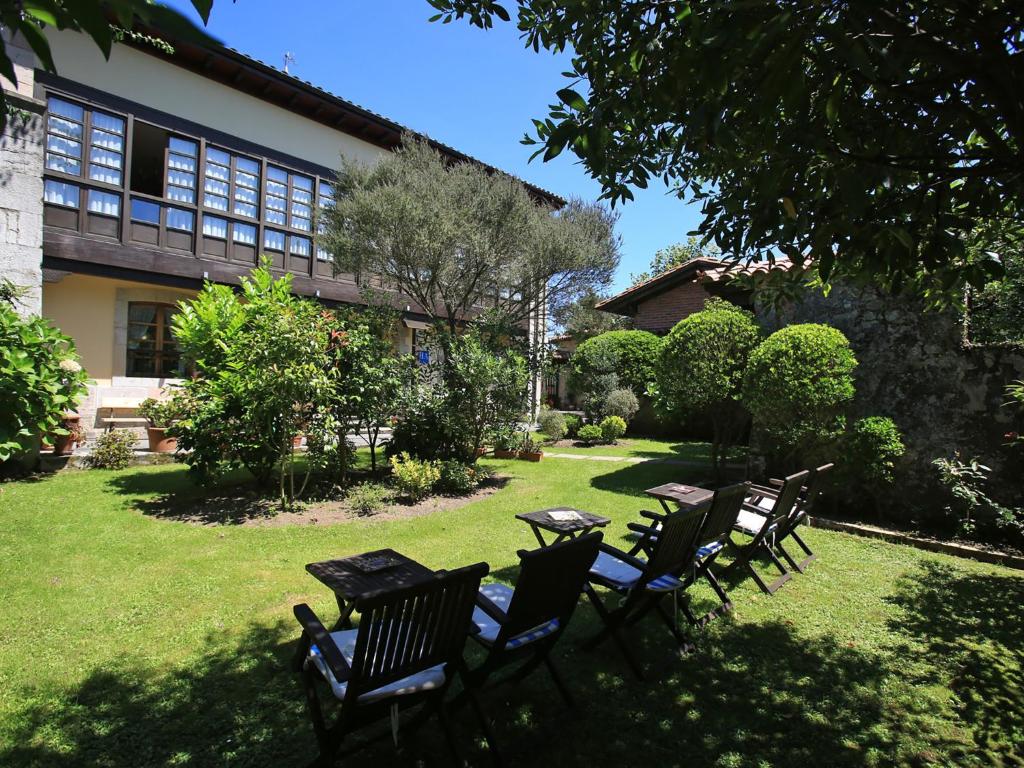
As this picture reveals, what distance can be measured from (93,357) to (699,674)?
43.3 ft

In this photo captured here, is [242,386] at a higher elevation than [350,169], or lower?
lower

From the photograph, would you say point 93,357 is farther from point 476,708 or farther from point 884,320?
point 884,320

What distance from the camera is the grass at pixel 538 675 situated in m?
2.84

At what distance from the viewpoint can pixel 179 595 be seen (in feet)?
14.7

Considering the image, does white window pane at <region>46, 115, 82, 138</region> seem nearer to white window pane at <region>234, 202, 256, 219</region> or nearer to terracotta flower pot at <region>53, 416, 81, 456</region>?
white window pane at <region>234, 202, 256, 219</region>

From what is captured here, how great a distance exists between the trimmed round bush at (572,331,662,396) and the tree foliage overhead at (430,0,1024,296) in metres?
12.5

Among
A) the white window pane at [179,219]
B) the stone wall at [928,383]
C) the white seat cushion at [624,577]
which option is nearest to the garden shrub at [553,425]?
the stone wall at [928,383]

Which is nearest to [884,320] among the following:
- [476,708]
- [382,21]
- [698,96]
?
[698,96]

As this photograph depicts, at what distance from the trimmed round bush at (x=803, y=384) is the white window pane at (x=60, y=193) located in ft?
41.6

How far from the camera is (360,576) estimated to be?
3.46 m

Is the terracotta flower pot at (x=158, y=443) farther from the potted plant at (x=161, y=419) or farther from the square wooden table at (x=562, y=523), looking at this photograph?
the square wooden table at (x=562, y=523)

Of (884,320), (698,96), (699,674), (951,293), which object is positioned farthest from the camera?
(884,320)

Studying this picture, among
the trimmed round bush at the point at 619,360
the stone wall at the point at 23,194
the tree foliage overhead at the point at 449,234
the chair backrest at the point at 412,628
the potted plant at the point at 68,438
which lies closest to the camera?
the chair backrest at the point at 412,628

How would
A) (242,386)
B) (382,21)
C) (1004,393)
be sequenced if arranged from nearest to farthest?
(382,21)
(1004,393)
(242,386)
